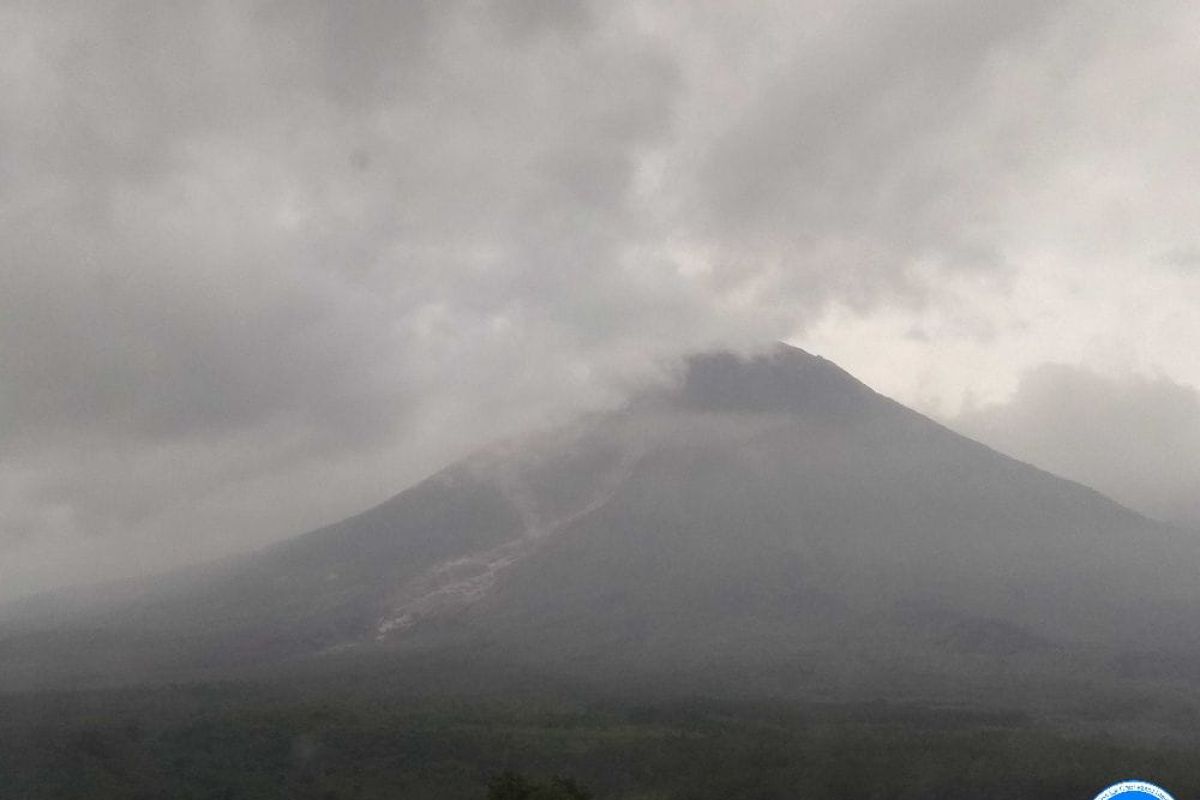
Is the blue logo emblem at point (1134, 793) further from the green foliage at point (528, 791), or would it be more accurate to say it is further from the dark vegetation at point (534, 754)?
the dark vegetation at point (534, 754)

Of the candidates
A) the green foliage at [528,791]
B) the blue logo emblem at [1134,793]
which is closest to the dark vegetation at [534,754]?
the green foliage at [528,791]

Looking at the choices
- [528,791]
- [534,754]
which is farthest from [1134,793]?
[534,754]

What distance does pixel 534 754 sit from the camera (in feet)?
285

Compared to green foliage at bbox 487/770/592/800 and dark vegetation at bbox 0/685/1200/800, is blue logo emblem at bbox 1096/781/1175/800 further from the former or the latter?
dark vegetation at bbox 0/685/1200/800

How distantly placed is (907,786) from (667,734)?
23.5 m

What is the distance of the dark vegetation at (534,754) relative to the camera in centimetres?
7844

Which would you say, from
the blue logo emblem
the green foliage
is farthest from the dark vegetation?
the blue logo emblem

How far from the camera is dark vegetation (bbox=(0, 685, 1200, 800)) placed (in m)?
78.4

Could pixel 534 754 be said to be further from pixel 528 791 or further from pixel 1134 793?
pixel 1134 793

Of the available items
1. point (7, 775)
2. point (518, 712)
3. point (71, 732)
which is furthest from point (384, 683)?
point (7, 775)

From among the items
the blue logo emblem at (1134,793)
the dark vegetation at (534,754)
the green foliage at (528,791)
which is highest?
the blue logo emblem at (1134,793)

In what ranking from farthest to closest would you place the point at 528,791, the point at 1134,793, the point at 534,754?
the point at 534,754 < the point at 528,791 < the point at 1134,793

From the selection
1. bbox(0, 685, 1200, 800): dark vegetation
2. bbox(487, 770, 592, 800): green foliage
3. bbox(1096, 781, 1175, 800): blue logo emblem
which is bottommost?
bbox(0, 685, 1200, 800): dark vegetation

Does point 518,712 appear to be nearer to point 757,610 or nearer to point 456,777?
point 456,777
